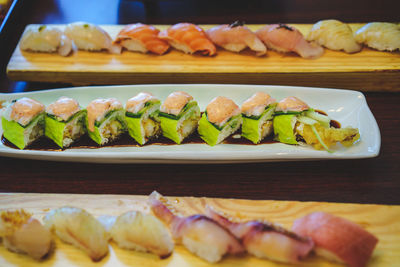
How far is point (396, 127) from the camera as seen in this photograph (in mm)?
2803

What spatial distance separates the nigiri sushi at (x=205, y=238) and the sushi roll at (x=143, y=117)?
861 millimetres

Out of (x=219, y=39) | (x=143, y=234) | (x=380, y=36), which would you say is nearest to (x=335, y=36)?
(x=380, y=36)

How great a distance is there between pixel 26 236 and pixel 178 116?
A: 47.1 inches

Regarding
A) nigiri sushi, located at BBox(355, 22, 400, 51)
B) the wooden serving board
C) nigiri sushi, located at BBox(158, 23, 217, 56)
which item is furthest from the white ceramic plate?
nigiri sushi, located at BBox(355, 22, 400, 51)

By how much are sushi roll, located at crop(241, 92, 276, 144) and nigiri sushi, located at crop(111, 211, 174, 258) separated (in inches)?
40.0

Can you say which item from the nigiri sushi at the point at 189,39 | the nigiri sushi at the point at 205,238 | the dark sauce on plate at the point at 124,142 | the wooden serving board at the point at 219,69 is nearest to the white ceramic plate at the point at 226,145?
the dark sauce on plate at the point at 124,142

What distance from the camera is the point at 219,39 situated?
11.0ft

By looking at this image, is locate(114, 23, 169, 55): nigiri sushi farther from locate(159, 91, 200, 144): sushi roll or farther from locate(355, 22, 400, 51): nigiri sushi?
locate(355, 22, 400, 51): nigiri sushi

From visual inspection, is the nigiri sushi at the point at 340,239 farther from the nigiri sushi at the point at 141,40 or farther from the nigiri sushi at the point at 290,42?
the nigiri sushi at the point at 141,40

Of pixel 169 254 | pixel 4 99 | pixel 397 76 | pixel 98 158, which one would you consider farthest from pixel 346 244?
pixel 4 99

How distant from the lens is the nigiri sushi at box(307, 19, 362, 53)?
3.24 meters

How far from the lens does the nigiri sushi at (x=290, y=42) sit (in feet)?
10.6

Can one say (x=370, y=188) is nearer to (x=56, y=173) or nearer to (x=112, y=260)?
(x=112, y=260)

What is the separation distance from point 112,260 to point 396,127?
2327mm
